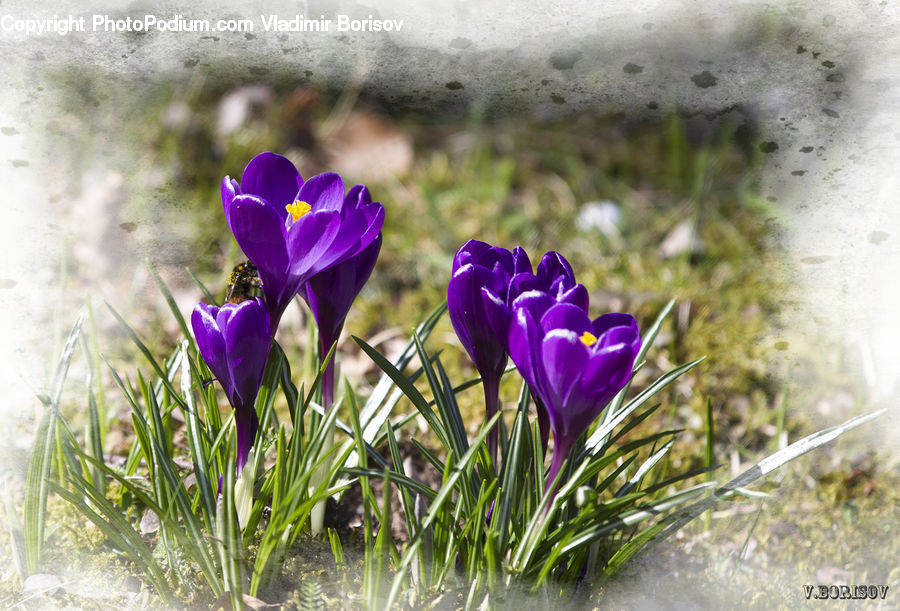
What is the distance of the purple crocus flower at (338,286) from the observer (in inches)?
49.3

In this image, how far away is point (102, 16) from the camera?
6.21 ft

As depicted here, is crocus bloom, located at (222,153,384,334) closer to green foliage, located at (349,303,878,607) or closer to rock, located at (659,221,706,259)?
green foliage, located at (349,303,878,607)

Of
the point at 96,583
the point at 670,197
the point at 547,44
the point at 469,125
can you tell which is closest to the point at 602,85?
the point at 547,44

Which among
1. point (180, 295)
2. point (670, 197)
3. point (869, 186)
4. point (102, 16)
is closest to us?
point (102, 16)

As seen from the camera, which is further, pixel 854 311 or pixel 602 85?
pixel 602 85

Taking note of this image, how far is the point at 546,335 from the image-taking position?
1017mm

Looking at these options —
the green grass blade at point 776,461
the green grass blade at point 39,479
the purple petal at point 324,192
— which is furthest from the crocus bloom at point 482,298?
the green grass blade at point 39,479

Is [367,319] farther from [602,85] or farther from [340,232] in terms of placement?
[340,232]

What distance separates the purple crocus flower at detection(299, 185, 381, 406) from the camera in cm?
125

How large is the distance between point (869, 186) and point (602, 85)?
90 centimetres

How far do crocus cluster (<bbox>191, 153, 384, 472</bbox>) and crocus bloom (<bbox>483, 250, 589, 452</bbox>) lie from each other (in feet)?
0.77

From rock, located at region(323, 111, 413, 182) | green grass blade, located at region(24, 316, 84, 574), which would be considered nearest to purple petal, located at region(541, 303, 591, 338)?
green grass blade, located at region(24, 316, 84, 574)

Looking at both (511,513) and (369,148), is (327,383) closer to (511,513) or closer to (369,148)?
(511,513)

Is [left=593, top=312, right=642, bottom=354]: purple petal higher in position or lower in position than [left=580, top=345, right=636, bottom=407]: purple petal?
higher
